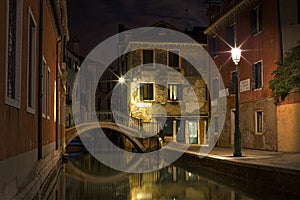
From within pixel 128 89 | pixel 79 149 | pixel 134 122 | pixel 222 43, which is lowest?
pixel 79 149

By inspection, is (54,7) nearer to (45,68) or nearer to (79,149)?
(45,68)

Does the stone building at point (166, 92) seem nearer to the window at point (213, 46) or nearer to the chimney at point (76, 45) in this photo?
the window at point (213, 46)

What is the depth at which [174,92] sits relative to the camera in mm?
31672

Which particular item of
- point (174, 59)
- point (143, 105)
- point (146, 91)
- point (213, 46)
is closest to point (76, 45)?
point (174, 59)

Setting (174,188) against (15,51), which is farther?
(174,188)

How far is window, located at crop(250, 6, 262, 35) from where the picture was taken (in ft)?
64.5

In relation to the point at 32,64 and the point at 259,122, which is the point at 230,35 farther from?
the point at 32,64

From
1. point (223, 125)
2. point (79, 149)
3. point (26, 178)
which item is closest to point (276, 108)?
point (223, 125)

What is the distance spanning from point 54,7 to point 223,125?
41.5 ft

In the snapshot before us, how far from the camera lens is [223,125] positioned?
24484 mm

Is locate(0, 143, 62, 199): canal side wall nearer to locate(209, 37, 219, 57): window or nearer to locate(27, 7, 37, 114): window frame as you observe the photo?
locate(27, 7, 37, 114): window frame

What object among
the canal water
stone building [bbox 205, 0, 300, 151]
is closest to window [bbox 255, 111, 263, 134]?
stone building [bbox 205, 0, 300, 151]

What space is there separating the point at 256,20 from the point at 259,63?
77.8 inches

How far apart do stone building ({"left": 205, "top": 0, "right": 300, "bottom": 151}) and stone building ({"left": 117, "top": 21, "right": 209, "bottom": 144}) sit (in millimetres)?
6685
